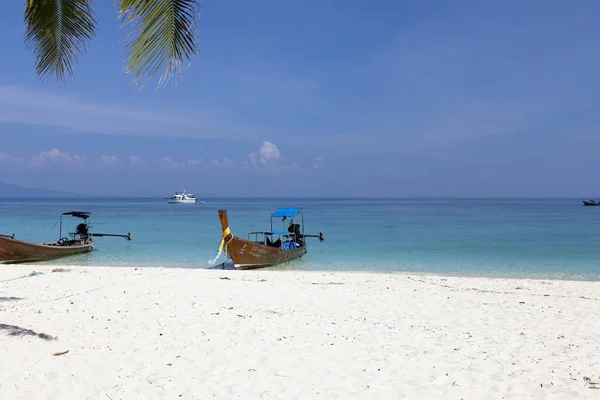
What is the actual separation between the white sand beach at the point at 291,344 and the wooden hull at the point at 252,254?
6690 millimetres

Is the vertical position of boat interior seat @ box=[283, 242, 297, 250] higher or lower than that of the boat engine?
lower

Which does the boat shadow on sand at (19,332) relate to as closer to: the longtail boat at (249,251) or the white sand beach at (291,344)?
the white sand beach at (291,344)

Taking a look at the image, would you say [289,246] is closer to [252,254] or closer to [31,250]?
[252,254]

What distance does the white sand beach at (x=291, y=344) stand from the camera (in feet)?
15.6

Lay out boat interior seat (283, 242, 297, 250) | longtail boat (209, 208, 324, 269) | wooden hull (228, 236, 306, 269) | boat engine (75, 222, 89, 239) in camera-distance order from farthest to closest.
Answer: boat engine (75, 222, 89, 239) < boat interior seat (283, 242, 297, 250) < wooden hull (228, 236, 306, 269) < longtail boat (209, 208, 324, 269)

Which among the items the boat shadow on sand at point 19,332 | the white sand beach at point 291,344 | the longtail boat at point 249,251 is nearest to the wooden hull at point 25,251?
the longtail boat at point 249,251

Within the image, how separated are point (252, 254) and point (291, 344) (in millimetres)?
11912

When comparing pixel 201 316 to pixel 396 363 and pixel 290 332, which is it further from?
pixel 396 363

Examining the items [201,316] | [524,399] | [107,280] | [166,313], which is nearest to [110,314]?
[166,313]

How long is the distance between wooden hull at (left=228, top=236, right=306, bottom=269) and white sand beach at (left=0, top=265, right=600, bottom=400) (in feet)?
21.9

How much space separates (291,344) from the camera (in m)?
6.20

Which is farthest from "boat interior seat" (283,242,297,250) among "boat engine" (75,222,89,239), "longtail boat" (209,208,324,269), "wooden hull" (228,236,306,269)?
"boat engine" (75,222,89,239)

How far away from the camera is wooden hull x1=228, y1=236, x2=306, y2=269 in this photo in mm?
17391

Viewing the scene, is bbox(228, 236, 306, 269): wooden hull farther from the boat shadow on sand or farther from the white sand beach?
the boat shadow on sand
